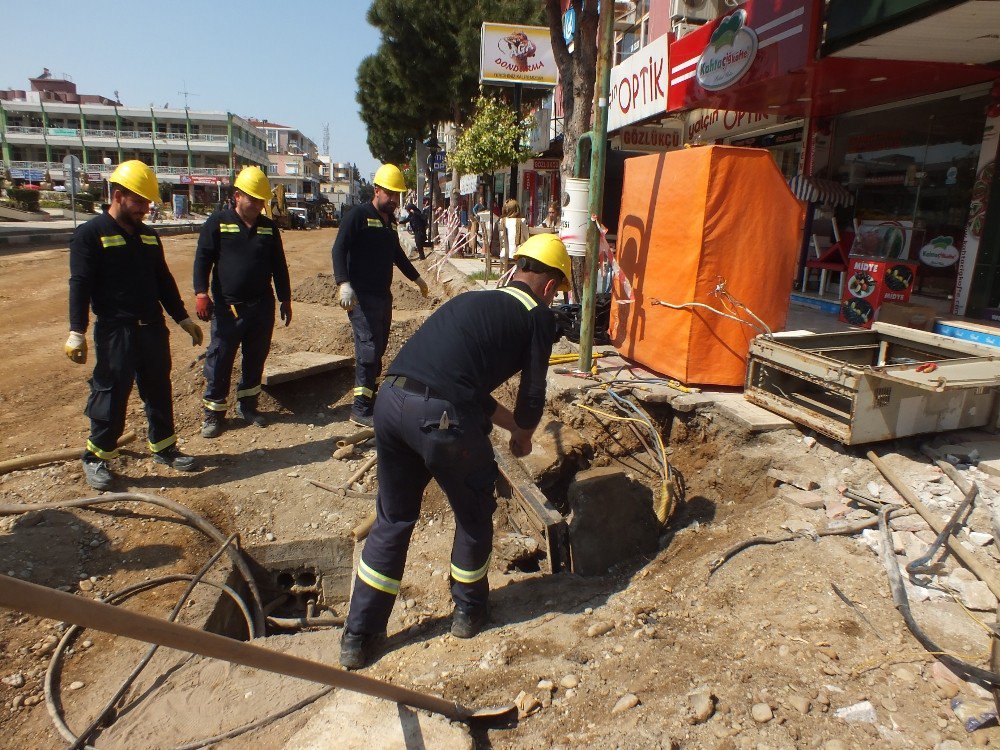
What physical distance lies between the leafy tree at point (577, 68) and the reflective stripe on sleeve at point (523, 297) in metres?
4.24

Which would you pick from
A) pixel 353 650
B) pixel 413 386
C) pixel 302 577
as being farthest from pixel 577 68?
pixel 353 650

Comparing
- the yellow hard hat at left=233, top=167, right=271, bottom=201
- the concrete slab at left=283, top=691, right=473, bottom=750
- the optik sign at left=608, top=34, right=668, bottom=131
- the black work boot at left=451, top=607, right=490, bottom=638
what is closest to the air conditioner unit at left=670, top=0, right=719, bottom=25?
the optik sign at left=608, top=34, right=668, bottom=131

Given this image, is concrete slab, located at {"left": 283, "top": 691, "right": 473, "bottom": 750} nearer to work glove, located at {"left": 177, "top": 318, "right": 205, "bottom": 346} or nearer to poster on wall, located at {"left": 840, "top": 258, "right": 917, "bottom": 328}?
work glove, located at {"left": 177, "top": 318, "right": 205, "bottom": 346}

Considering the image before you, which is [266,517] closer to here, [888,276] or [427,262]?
[888,276]

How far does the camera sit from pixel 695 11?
1105cm

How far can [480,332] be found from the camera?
284cm

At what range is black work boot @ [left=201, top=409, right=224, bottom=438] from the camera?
546 cm

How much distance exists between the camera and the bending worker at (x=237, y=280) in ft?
16.9

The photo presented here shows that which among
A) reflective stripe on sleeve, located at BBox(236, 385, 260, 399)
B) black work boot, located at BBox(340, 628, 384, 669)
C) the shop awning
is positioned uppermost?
the shop awning

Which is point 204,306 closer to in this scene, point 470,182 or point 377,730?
point 377,730

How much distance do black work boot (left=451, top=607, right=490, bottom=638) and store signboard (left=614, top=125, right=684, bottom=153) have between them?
11.7 metres

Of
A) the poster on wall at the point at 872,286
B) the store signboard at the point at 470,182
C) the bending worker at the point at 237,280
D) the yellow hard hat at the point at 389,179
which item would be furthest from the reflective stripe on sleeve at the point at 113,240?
the store signboard at the point at 470,182

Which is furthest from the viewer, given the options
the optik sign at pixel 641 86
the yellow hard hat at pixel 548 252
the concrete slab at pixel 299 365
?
the optik sign at pixel 641 86

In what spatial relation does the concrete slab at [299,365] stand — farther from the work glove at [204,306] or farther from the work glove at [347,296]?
the work glove at [347,296]
